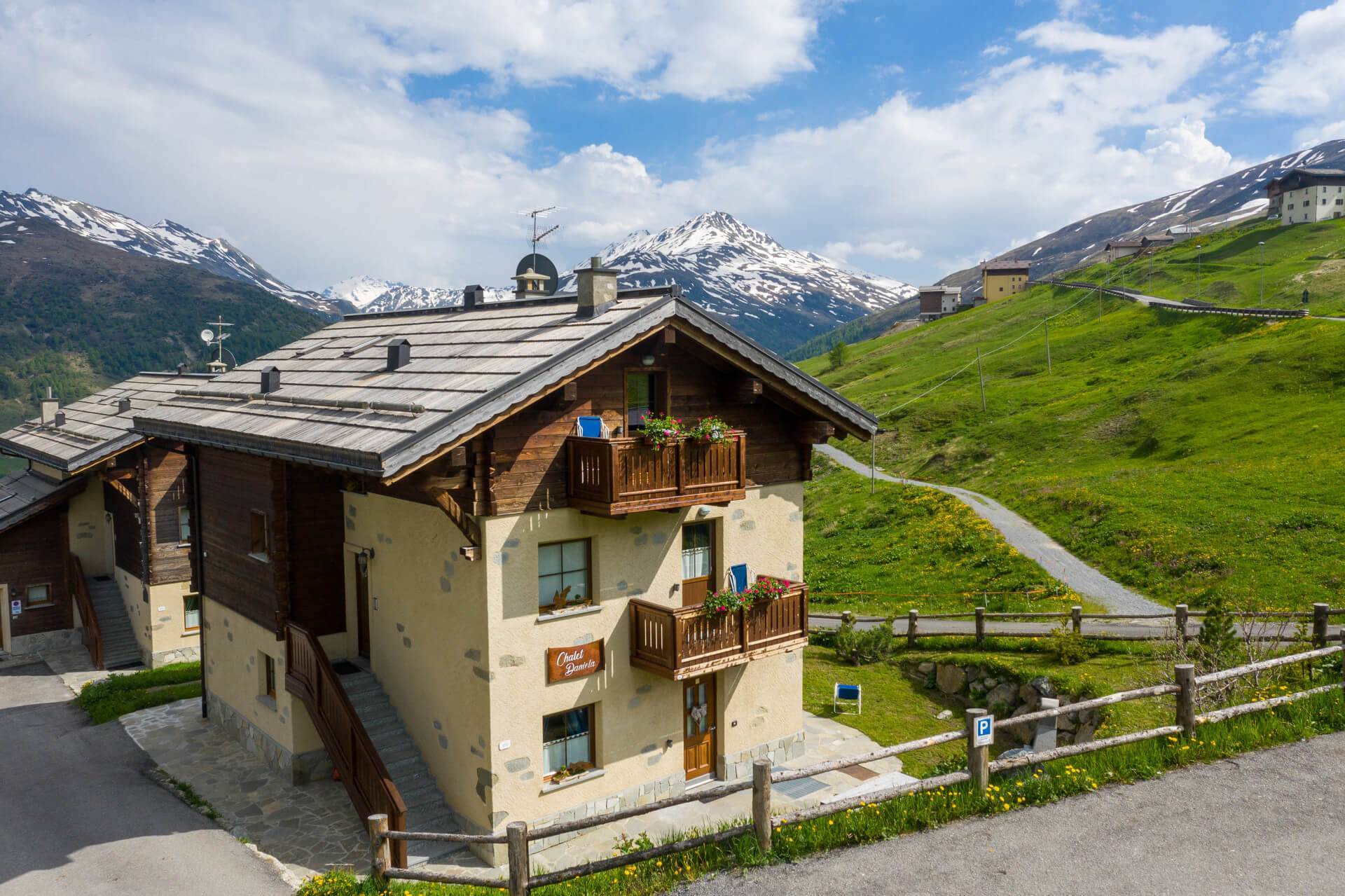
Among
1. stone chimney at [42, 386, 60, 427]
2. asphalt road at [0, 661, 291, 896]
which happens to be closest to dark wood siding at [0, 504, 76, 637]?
stone chimney at [42, 386, 60, 427]

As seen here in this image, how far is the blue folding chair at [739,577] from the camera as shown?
1777 cm

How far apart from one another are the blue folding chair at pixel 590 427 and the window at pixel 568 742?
4854 millimetres

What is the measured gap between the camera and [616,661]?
16000 mm

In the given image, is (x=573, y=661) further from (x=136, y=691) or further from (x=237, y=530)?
(x=136, y=691)

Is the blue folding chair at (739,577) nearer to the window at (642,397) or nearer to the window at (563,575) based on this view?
the window at (563,575)

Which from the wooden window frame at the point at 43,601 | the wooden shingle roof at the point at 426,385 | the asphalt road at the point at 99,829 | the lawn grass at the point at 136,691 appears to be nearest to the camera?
the wooden shingle roof at the point at 426,385

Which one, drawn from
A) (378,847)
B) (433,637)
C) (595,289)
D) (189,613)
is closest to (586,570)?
(433,637)

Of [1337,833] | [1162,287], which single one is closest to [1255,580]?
[1337,833]

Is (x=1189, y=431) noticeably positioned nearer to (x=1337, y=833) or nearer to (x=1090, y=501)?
(x=1090, y=501)

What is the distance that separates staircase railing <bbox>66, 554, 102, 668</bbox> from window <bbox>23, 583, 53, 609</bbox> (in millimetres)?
653

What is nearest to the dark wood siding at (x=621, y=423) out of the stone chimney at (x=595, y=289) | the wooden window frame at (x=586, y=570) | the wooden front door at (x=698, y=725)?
the wooden window frame at (x=586, y=570)

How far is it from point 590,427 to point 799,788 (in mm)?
8142

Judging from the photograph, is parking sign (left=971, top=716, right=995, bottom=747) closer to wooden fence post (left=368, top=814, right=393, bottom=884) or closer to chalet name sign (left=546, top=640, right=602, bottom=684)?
chalet name sign (left=546, top=640, right=602, bottom=684)

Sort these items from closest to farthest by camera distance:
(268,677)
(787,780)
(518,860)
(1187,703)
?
1. (518,860)
2. (787,780)
3. (1187,703)
4. (268,677)
